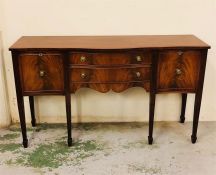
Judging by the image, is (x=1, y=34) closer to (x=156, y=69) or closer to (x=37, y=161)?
(x=37, y=161)

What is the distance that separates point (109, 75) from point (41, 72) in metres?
0.47

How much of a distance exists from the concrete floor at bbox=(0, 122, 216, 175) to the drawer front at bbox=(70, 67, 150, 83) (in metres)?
0.55

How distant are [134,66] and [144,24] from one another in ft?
1.58

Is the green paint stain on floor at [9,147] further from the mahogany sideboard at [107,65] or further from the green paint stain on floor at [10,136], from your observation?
the mahogany sideboard at [107,65]

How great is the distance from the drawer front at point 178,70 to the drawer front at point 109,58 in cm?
13

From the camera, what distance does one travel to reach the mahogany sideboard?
1983 mm

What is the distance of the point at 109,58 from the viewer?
2014 millimetres

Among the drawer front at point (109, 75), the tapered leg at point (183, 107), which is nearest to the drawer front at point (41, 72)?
the drawer front at point (109, 75)

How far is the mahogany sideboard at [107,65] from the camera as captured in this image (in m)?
1.98

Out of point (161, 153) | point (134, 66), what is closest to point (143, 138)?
point (161, 153)

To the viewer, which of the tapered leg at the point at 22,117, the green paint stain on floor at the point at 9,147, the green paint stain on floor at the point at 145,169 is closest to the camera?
the green paint stain on floor at the point at 145,169

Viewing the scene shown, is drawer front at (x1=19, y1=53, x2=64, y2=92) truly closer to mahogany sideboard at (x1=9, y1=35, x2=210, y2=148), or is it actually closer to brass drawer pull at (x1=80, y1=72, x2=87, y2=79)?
mahogany sideboard at (x1=9, y1=35, x2=210, y2=148)

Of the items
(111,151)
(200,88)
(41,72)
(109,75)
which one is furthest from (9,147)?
(200,88)

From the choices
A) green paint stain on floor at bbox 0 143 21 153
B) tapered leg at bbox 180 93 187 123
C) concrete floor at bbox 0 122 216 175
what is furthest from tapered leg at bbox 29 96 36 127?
tapered leg at bbox 180 93 187 123
